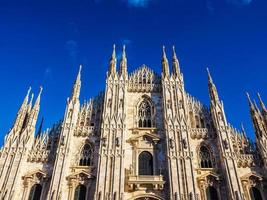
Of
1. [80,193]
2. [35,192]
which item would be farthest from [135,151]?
[35,192]

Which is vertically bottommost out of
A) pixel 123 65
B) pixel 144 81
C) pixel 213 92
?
pixel 213 92

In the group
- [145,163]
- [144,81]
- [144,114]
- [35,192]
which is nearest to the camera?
[35,192]

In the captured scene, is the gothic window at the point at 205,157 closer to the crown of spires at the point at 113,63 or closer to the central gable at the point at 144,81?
the central gable at the point at 144,81

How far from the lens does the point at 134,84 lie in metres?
32.2

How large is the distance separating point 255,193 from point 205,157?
504 centimetres

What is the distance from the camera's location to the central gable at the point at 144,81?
3178cm

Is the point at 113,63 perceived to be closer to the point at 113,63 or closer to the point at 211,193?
the point at 113,63

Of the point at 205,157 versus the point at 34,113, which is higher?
the point at 34,113

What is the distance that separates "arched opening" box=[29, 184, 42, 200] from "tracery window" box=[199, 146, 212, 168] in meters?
14.4

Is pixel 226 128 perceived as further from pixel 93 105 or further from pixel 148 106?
pixel 93 105

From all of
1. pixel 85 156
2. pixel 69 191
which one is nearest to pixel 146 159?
pixel 85 156

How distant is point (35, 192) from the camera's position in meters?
24.3

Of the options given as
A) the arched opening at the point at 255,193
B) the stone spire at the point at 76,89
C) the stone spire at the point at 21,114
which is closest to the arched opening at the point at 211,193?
the arched opening at the point at 255,193

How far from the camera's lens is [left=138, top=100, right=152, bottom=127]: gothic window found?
96.3 feet
